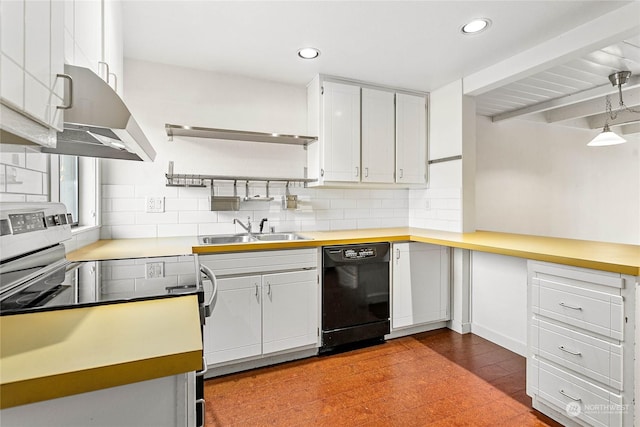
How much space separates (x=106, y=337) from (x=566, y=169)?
17.7 feet

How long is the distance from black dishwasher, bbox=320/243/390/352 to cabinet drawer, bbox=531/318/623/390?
1.08m

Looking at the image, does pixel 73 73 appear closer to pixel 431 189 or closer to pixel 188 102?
pixel 188 102

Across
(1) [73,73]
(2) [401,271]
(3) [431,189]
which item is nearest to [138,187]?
(1) [73,73]

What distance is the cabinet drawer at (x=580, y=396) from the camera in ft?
4.66

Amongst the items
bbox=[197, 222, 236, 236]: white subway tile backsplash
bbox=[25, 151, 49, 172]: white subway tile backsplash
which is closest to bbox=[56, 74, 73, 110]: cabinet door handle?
bbox=[25, 151, 49, 172]: white subway tile backsplash

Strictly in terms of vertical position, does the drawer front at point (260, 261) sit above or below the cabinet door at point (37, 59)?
below


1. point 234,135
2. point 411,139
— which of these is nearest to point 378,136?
point 411,139

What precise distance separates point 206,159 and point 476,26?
214cm

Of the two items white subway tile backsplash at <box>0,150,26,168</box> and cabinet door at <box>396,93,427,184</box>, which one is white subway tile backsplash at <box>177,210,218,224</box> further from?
cabinet door at <box>396,93,427,184</box>

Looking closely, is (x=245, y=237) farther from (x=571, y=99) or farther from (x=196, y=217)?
(x=571, y=99)

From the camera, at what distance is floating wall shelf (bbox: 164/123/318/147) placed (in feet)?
7.65

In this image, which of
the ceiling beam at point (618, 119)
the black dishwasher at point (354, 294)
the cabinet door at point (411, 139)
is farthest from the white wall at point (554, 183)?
the black dishwasher at point (354, 294)

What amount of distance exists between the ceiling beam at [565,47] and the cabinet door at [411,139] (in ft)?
1.74

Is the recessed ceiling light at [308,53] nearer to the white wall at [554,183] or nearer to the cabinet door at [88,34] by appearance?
the cabinet door at [88,34]
